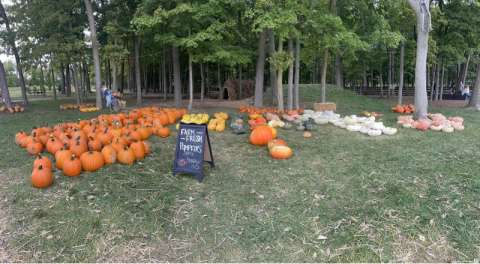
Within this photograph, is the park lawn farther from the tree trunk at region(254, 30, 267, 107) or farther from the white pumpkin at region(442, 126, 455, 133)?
the tree trunk at region(254, 30, 267, 107)

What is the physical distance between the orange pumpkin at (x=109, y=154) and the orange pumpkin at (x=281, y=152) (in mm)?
2542

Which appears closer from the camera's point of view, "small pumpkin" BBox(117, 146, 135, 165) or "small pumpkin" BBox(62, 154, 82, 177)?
"small pumpkin" BBox(62, 154, 82, 177)

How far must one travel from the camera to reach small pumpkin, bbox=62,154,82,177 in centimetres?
438

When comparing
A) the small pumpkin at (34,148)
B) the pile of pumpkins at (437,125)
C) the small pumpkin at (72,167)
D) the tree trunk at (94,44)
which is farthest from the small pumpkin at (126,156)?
the tree trunk at (94,44)

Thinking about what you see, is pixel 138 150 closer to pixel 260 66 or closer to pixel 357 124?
pixel 357 124

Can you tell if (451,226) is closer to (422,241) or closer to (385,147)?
(422,241)

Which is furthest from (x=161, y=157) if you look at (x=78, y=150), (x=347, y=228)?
(x=347, y=228)

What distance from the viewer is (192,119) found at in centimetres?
796

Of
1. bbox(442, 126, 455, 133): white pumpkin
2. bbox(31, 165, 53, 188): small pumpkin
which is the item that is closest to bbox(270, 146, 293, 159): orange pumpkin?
bbox(31, 165, 53, 188): small pumpkin

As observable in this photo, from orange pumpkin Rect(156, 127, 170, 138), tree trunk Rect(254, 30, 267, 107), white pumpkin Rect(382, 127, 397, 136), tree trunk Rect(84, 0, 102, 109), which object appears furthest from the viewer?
tree trunk Rect(84, 0, 102, 109)

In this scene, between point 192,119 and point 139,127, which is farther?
point 192,119

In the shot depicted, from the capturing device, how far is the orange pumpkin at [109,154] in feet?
15.7

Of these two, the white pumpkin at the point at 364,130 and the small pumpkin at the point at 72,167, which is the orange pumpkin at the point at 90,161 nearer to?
the small pumpkin at the point at 72,167

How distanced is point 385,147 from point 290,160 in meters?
2.03
